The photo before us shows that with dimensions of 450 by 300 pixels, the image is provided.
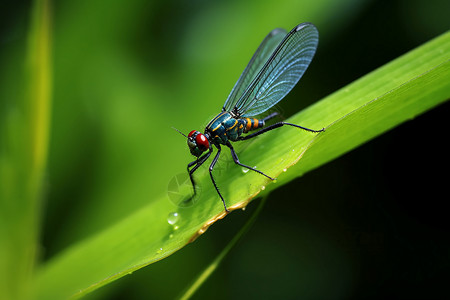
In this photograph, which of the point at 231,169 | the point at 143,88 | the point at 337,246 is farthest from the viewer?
the point at 143,88

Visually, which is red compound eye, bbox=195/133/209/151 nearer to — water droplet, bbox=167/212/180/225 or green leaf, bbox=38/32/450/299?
green leaf, bbox=38/32/450/299

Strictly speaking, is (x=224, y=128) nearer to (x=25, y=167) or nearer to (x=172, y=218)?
(x=172, y=218)

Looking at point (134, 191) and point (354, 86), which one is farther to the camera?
point (134, 191)

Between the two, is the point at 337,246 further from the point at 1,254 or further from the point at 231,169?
the point at 1,254

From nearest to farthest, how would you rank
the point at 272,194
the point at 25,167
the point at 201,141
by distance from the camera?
the point at 201,141 → the point at 25,167 → the point at 272,194

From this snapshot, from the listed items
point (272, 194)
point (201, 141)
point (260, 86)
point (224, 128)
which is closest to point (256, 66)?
point (260, 86)

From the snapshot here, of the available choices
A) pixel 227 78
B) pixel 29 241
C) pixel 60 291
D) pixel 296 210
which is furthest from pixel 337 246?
pixel 29 241
